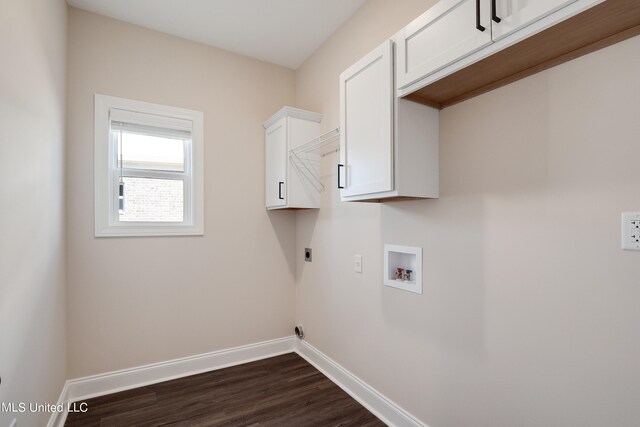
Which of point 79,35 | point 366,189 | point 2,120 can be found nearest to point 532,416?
point 366,189

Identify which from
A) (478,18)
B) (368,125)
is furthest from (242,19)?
(478,18)

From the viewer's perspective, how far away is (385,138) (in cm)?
167

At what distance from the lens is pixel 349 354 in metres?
2.52

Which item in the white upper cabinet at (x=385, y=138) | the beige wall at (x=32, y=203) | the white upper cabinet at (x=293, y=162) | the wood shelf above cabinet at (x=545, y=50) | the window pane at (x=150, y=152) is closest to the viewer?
the wood shelf above cabinet at (x=545, y=50)

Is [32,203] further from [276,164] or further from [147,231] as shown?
[276,164]

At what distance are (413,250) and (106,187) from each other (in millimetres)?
2318

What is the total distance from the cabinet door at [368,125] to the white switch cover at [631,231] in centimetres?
88

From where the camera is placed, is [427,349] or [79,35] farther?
[79,35]

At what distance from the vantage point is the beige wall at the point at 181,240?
2.43 m

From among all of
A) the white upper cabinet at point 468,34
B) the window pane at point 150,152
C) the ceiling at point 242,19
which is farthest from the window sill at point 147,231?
the white upper cabinet at point 468,34

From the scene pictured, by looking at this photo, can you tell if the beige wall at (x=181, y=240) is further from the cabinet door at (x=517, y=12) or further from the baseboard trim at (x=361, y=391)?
the cabinet door at (x=517, y=12)

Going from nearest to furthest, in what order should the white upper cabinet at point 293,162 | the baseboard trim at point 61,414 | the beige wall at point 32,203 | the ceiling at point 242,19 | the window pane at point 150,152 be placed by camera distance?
the beige wall at point 32,203 < the baseboard trim at point 61,414 < the ceiling at point 242,19 < the window pane at point 150,152 < the white upper cabinet at point 293,162

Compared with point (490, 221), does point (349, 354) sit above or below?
below

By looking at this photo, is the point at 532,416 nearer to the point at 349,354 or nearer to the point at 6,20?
the point at 349,354
